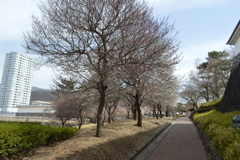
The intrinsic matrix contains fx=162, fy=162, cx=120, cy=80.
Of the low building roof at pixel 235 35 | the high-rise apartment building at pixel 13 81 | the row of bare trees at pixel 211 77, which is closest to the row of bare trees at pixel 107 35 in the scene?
the low building roof at pixel 235 35

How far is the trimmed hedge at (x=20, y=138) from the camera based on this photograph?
15.8 ft

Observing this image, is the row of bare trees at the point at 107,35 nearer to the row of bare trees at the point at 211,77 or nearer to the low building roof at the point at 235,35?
the low building roof at the point at 235,35

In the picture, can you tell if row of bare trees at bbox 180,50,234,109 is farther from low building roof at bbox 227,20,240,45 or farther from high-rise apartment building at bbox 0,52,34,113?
high-rise apartment building at bbox 0,52,34,113

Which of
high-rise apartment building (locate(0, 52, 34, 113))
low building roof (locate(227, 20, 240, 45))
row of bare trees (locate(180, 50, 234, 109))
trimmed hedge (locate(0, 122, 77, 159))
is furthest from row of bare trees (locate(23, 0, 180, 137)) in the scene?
high-rise apartment building (locate(0, 52, 34, 113))

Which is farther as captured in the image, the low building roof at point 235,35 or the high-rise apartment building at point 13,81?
the high-rise apartment building at point 13,81

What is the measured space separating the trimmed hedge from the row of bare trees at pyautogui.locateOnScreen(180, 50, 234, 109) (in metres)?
29.8

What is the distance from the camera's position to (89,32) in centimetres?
755

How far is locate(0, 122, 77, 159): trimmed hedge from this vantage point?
482 cm

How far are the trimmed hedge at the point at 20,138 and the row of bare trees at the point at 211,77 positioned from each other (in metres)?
29.8

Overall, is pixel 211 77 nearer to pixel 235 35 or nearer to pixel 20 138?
pixel 235 35

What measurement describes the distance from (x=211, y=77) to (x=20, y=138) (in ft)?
113

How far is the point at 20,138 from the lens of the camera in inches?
206

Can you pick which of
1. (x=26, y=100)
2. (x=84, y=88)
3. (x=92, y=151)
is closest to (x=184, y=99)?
(x=84, y=88)

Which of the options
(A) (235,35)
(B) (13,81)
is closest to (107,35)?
(A) (235,35)
